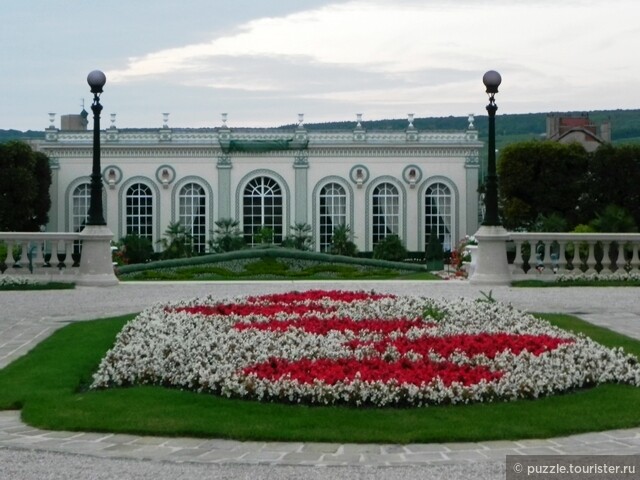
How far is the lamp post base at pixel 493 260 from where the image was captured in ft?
64.5

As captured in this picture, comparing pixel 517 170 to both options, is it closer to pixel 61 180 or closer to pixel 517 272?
pixel 61 180

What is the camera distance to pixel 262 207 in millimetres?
49750

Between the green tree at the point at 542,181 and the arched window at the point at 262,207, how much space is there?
9.90m

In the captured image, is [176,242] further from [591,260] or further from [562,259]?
[591,260]

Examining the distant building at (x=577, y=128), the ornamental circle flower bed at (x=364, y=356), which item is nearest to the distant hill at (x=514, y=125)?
the distant building at (x=577, y=128)

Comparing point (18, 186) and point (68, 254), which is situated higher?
point (18, 186)

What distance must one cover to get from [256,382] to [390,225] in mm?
41679

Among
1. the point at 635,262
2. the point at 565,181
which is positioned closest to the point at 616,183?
the point at 565,181

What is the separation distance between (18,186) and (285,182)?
1140cm

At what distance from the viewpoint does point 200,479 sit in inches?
240

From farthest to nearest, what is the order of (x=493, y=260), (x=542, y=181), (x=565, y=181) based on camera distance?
(x=542, y=181) < (x=565, y=181) < (x=493, y=260)

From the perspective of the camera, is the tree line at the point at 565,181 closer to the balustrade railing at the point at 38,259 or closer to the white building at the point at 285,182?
the white building at the point at 285,182

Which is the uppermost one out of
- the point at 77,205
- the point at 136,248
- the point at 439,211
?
the point at 77,205

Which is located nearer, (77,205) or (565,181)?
(565,181)
